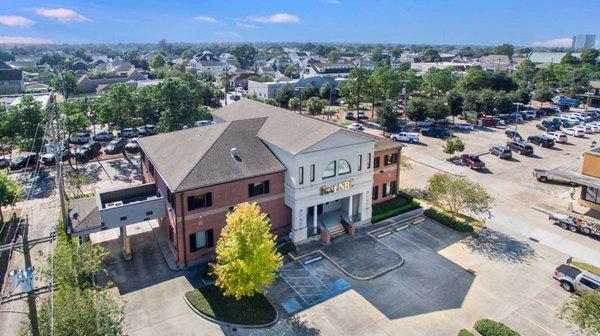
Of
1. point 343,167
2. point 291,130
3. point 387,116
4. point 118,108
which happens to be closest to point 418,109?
point 387,116

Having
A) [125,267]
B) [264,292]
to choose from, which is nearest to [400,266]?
[264,292]

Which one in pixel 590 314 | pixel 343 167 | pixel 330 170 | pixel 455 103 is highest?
pixel 455 103

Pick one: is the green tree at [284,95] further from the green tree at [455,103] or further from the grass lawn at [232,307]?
the grass lawn at [232,307]

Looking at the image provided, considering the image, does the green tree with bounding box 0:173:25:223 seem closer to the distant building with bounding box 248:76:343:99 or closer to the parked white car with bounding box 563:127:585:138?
the distant building with bounding box 248:76:343:99

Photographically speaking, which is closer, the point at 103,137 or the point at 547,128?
the point at 103,137

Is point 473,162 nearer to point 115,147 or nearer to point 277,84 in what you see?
point 115,147

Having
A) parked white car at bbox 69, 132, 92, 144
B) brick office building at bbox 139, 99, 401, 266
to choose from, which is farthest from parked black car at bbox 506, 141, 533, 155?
parked white car at bbox 69, 132, 92, 144

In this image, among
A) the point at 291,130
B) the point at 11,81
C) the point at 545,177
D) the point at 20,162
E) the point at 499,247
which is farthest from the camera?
the point at 11,81

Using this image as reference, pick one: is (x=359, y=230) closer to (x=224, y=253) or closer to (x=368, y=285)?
(x=368, y=285)
